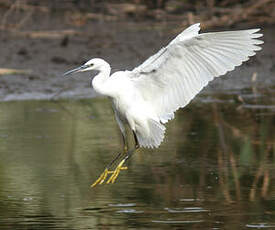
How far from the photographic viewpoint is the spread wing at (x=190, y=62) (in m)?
6.26

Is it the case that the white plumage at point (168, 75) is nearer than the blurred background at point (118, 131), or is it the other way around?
the blurred background at point (118, 131)

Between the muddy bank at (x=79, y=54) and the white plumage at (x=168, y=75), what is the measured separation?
13.9 ft

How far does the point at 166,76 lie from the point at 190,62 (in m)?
0.25

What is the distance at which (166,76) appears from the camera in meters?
6.61

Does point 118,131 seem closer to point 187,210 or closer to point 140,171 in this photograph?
point 140,171

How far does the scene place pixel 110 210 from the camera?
5.71 metres

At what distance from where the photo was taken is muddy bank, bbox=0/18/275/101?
11531mm

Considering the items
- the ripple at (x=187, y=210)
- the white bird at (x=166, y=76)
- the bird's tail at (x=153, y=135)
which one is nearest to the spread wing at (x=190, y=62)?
the white bird at (x=166, y=76)

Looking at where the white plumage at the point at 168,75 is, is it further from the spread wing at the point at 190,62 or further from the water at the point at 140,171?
the water at the point at 140,171

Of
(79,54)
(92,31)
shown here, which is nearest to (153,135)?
(79,54)

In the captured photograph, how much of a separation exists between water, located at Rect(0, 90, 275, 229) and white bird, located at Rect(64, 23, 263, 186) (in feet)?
1.29

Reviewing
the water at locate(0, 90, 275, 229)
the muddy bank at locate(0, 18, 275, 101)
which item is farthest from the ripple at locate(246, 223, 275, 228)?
the muddy bank at locate(0, 18, 275, 101)

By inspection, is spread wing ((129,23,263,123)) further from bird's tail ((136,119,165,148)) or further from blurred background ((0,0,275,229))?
blurred background ((0,0,275,229))

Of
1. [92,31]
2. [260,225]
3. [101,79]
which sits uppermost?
[92,31]
